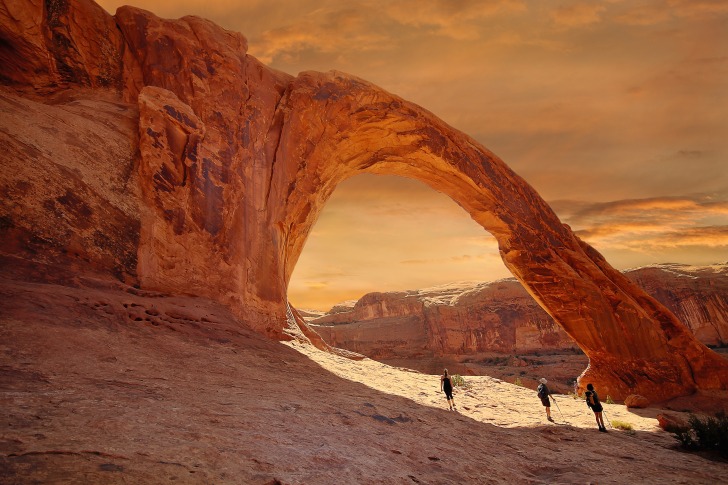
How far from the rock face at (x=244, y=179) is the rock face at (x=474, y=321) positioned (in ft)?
101

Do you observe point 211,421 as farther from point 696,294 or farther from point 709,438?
point 696,294

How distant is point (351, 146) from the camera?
58.2ft

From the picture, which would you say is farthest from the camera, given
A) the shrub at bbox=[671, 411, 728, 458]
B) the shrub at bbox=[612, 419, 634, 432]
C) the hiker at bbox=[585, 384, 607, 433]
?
the shrub at bbox=[612, 419, 634, 432]

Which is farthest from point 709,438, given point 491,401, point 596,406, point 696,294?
point 696,294

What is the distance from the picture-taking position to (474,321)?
50.5m

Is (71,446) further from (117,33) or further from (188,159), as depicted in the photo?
(117,33)

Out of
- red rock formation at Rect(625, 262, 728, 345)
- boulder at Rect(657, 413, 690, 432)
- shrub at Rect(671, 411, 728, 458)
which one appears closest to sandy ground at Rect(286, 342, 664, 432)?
boulder at Rect(657, 413, 690, 432)

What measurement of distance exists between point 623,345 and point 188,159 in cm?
1945

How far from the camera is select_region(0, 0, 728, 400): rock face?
8203 millimetres

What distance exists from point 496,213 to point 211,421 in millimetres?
17976

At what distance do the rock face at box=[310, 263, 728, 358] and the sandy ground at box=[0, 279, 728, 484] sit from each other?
139 ft

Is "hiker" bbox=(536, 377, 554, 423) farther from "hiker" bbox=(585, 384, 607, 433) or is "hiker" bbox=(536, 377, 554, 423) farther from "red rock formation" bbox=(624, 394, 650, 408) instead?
"red rock formation" bbox=(624, 394, 650, 408)

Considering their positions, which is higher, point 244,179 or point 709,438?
point 244,179

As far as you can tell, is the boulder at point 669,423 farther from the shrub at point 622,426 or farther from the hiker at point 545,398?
the hiker at point 545,398
